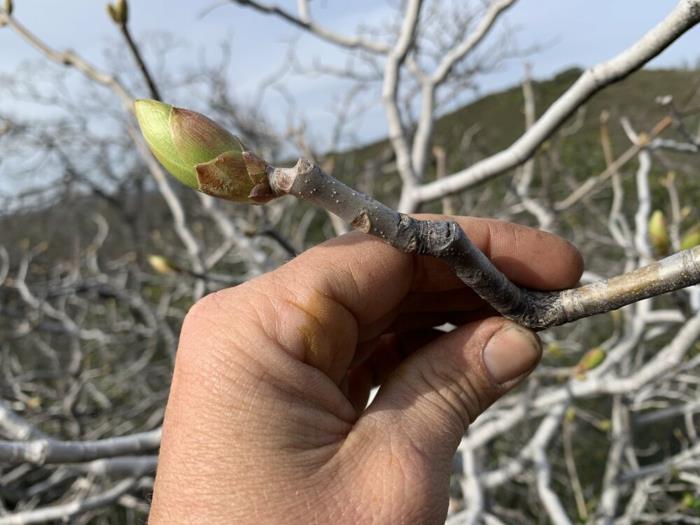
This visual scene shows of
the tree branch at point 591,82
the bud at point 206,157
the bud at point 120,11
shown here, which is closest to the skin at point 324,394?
the tree branch at point 591,82

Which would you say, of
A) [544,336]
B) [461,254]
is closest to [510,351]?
[461,254]

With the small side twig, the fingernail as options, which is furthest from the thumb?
the small side twig

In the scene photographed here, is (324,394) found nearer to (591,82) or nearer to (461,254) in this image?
(461,254)

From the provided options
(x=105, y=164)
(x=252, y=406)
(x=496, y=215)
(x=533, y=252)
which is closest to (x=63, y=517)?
(x=252, y=406)

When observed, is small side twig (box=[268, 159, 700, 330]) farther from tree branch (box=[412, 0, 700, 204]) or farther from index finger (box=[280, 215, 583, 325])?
tree branch (box=[412, 0, 700, 204])

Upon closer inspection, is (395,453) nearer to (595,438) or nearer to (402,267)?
(402,267)

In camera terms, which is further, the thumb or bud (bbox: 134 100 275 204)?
the thumb
